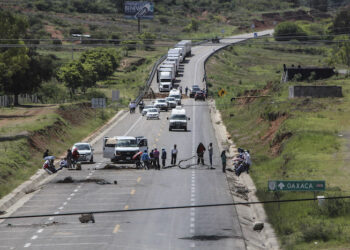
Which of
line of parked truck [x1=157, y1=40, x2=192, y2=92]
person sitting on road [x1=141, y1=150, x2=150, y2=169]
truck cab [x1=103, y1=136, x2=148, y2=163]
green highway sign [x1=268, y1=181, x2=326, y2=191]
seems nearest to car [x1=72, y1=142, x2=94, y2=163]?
truck cab [x1=103, y1=136, x2=148, y2=163]

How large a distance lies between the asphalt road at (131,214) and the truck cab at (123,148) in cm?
100

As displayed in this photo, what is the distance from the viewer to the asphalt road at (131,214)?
28.6 metres

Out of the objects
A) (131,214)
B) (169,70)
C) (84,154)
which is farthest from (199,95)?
(131,214)

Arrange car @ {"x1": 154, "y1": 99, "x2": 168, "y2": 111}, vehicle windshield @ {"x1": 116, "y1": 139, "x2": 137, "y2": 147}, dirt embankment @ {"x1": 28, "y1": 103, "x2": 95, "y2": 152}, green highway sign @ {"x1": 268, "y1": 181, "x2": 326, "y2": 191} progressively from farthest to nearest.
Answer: car @ {"x1": 154, "y1": 99, "x2": 168, "y2": 111}, dirt embankment @ {"x1": 28, "y1": 103, "x2": 95, "y2": 152}, vehicle windshield @ {"x1": 116, "y1": 139, "x2": 137, "y2": 147}, green highway sign @ {"x1": 268, "y1": 181, "x2": 326, "y2": 191}

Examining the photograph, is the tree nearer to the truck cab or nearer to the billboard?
the billboard

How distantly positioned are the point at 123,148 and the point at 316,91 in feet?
93.6

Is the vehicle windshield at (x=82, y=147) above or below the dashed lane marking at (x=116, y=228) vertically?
above

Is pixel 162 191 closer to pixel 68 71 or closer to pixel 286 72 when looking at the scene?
pixel 286 72

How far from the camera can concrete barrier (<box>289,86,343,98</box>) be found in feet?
240

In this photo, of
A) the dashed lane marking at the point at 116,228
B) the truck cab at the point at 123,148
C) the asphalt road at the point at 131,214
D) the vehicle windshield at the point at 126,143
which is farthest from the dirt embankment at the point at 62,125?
the dashed lane marking at the point at 116,228

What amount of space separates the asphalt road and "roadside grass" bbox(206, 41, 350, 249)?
7.70ft

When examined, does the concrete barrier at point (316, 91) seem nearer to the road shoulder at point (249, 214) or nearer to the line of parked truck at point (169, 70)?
the road shoulder at point (249, 214)

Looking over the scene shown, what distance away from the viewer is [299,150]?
48875 millimetres

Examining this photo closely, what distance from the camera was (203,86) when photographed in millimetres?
120562
